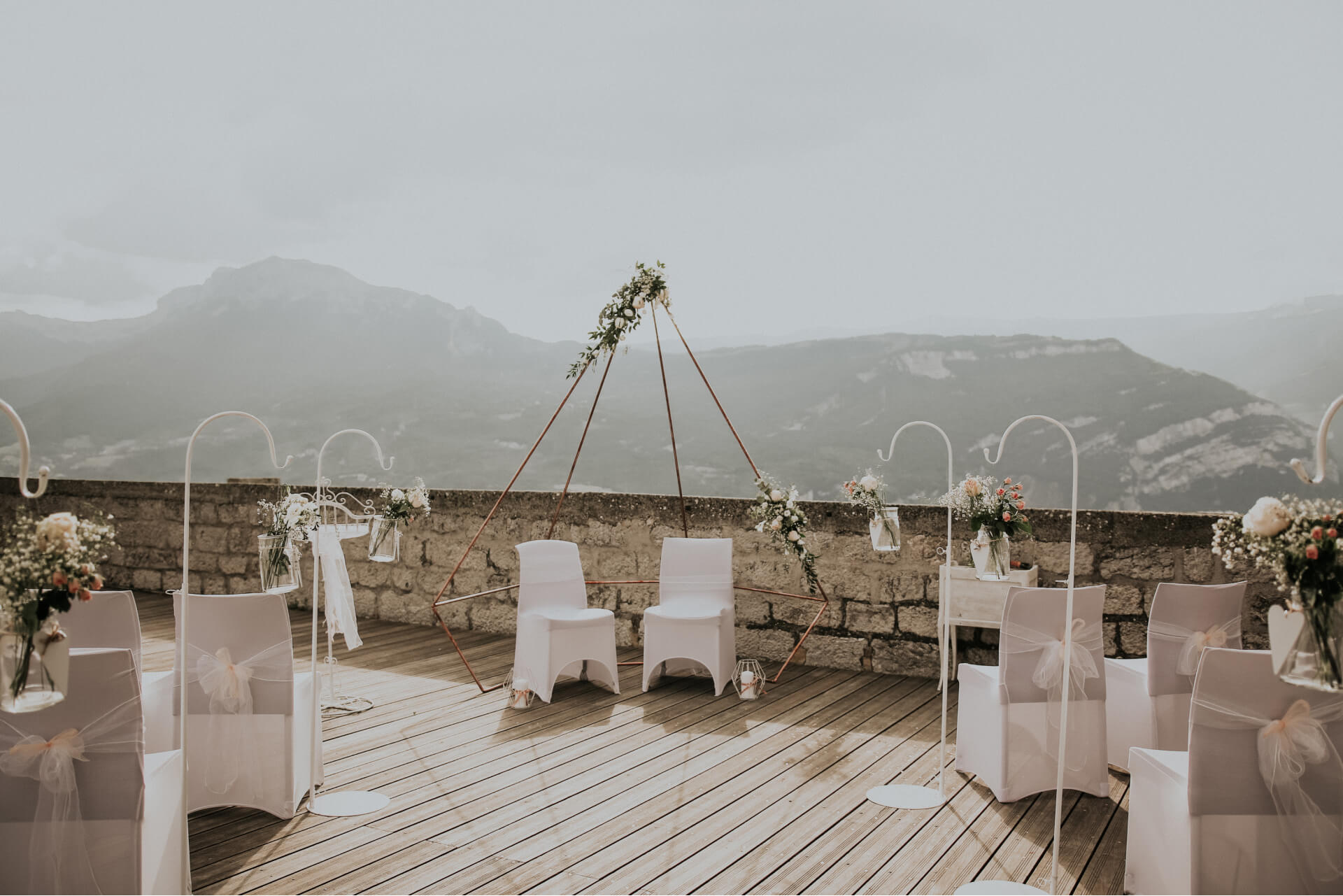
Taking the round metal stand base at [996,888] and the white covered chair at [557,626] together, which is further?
the white covered chair at [557,626]

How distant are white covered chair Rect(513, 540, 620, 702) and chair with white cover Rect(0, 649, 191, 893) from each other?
266 centimetres

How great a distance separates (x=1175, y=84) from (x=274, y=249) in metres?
30.9

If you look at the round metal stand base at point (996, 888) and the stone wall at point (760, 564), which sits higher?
the stone wall at point (760, 564)

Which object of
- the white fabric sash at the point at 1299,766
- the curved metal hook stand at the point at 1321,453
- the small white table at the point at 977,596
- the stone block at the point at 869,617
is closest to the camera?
the curved metal hook stand at the point at 1321,453

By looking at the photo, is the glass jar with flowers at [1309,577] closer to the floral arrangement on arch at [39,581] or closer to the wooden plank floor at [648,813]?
the wooden plank floor at [648,813]

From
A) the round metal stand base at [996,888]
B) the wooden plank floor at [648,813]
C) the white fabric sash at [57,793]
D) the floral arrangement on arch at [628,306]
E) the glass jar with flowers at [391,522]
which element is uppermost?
the floral arrangement on arch at [628,306]

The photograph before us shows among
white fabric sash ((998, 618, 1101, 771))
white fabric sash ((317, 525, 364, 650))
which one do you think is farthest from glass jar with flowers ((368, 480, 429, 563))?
white fabric sash ((998, 618, 1101, 771))

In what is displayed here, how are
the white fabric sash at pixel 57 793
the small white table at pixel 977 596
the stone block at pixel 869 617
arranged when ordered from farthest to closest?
the stone block at pixel 869 617 < the small white table at pixel 977 596 < the white fabric sash at pixel 57 793

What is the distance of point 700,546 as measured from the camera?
17.0ft

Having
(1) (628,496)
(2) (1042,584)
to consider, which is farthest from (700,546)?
(2) (1042,584)

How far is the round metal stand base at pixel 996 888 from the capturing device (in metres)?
2.55

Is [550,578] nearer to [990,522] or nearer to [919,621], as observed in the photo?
[919,621]

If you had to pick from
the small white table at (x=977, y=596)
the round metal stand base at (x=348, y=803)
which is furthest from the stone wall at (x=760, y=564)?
the round metal stand base at (x=348, y=803)

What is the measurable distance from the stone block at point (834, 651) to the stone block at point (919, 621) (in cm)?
27
